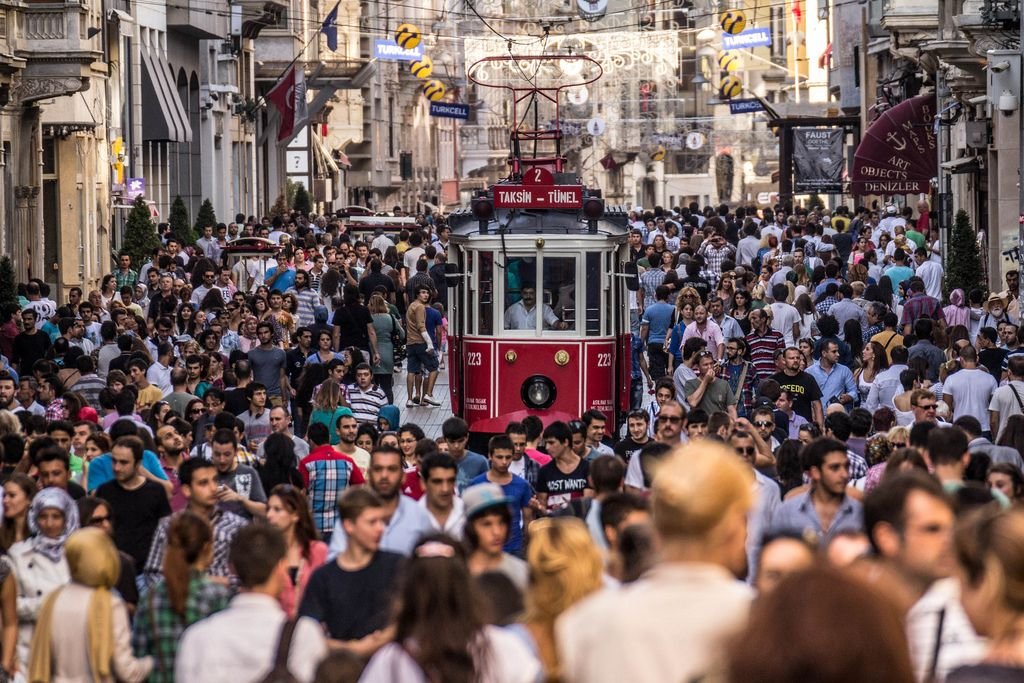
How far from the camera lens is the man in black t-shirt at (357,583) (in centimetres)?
784

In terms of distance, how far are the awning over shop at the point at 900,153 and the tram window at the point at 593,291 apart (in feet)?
74.6

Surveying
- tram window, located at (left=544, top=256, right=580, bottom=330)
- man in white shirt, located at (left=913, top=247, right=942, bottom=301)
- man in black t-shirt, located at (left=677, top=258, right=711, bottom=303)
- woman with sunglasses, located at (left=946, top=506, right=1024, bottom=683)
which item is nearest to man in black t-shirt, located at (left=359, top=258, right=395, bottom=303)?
man in black t-shirt, located at (left=677, top=258, right=711, bottom=303)

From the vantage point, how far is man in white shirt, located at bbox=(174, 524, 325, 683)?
7008mm

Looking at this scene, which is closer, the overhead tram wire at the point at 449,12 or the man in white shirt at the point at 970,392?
the man in white shirt at the point at 970,392

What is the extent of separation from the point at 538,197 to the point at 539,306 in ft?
3.08

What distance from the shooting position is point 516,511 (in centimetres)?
1192

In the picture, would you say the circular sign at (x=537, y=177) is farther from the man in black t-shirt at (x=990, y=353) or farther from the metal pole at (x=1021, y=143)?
the metal pole at (x=1021, y=143)

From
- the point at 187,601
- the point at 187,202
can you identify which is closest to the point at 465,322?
the point at 187,601

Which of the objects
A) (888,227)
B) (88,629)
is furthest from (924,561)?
(888,227)

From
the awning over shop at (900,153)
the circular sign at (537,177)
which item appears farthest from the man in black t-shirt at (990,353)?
the awning over shop at (900,153)

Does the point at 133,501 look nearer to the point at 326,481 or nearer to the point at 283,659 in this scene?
the point at 326,481

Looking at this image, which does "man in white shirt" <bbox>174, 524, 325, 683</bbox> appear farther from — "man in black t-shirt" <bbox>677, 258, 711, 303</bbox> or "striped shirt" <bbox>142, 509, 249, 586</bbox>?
"man in black t-shirt" <bbox>677, 258, 711, 303</bbox>

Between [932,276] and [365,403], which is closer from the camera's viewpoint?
[365,403]

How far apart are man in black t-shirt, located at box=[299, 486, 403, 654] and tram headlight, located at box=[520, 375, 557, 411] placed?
37.7ft
